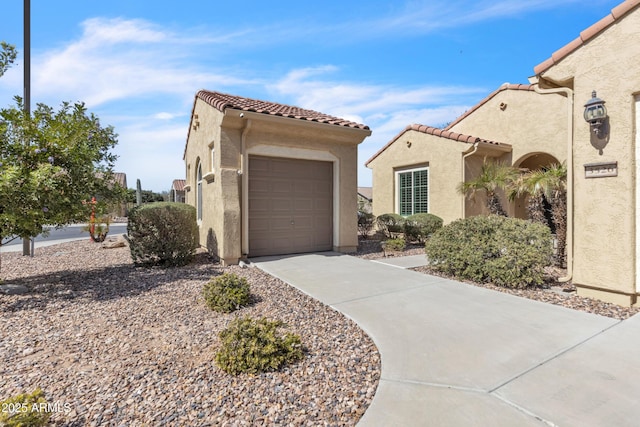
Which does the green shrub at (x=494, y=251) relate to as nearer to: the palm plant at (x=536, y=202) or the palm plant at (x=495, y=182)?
the palm plant at (x=536, y=202)

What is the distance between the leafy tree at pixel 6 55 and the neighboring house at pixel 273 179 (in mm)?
4100

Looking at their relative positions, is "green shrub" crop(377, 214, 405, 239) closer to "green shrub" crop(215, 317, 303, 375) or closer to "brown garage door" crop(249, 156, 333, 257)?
"brown garage door" crop(249, 156, 333, 257)

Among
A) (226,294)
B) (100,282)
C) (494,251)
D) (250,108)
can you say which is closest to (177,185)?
(250,108)

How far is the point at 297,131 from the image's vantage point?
8.84m

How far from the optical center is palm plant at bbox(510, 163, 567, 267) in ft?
23.4

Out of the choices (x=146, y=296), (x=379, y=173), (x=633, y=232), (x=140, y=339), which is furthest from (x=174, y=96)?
(x=633, y=232)

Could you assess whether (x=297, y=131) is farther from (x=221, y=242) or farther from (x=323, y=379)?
(x=323, y=379)

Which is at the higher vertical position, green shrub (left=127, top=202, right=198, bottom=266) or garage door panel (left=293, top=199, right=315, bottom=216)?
garage door panel (left=293, top=199, right=315, bottom=216)

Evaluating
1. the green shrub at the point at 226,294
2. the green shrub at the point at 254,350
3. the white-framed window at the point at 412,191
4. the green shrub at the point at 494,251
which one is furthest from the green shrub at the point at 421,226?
the green shrub at the point at 254,350

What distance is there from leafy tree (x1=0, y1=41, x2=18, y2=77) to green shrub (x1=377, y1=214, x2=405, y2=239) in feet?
38.6

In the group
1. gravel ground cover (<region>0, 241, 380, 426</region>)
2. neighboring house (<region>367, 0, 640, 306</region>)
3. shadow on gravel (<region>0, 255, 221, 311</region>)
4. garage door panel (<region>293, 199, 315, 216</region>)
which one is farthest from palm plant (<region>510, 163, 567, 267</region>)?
shadow on gravel (<region>0, 255, 221, 311</region>)

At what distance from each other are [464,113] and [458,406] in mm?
14701

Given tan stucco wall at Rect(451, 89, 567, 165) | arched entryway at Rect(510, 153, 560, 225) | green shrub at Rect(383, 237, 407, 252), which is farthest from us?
arched entryway at Rect(510, 153, 560, 225)

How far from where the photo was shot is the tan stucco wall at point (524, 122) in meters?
11.3
